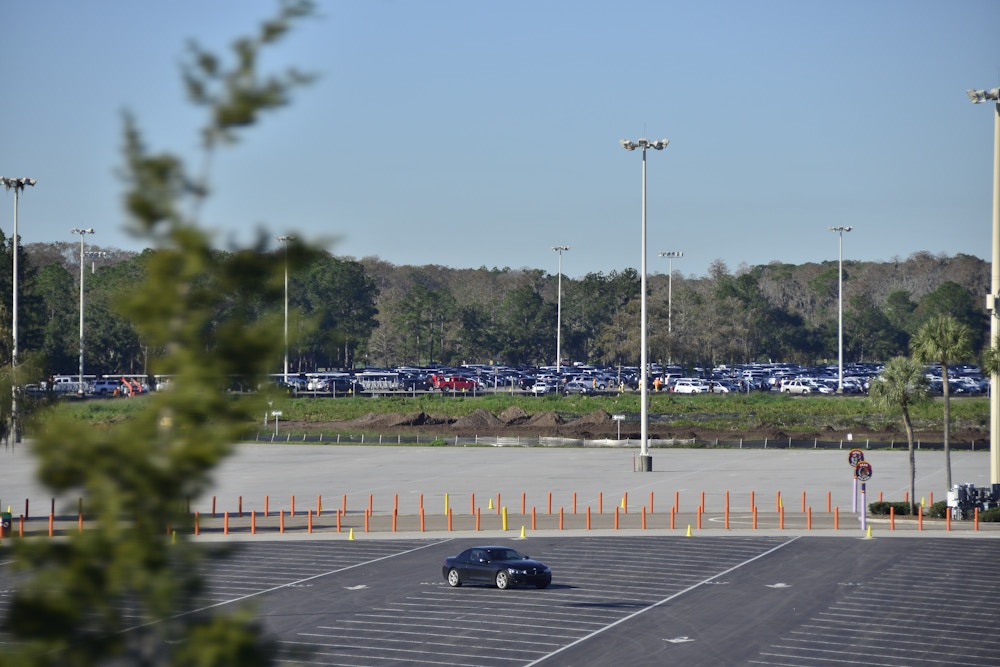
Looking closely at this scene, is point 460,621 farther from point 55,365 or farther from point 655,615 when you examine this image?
point 55,365

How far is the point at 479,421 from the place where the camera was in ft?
279

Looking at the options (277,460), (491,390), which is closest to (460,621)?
(277,460)

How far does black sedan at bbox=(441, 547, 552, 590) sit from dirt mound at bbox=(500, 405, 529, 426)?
178 feet

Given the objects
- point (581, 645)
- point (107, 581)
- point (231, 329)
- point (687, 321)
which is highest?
point (687, 321)

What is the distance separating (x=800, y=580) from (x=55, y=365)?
94.0 meters

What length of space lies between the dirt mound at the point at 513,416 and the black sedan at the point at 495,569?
178ft

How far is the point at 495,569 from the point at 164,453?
23.4 m

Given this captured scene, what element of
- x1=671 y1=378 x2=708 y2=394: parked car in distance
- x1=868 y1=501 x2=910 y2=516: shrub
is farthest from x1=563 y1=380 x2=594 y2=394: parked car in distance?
x1=868 y1=501 x2=910 y2=516: shrub

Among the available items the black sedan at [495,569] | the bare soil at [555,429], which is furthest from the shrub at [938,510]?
the bare soil at [555,429]

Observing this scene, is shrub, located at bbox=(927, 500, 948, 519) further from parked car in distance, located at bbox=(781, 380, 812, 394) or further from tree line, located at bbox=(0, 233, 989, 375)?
tree line, located at bbox=(0, 233, 989, 375)

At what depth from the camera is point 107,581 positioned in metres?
6.94

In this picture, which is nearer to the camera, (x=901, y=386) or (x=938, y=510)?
(x=938, y=510)

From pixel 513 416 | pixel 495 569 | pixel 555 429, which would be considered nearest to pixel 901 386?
pixel 495 569

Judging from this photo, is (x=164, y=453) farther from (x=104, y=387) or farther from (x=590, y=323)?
(x=590, y=323)
